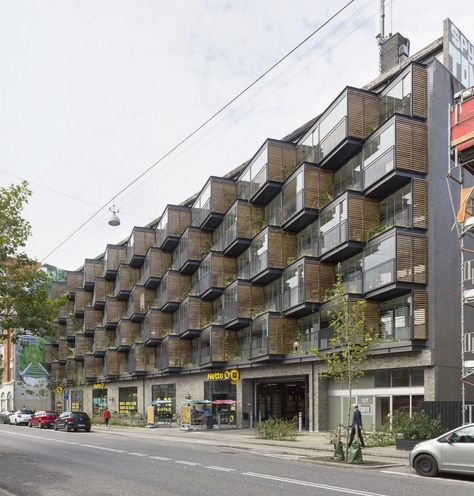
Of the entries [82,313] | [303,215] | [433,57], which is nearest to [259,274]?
[303,215]

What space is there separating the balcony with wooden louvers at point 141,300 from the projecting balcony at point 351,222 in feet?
92.6

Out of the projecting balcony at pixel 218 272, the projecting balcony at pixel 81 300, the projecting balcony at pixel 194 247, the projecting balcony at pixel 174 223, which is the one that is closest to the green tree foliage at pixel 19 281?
the projecting balcony at pixel 218 272

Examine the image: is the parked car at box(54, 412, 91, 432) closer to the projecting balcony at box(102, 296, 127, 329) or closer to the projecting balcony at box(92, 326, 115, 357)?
the projecting balcony at box(102, 296, 127, 329)

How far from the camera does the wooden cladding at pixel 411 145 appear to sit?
28719mm

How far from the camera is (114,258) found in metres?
66.0

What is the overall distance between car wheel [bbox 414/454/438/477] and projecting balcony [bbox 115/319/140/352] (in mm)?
46120

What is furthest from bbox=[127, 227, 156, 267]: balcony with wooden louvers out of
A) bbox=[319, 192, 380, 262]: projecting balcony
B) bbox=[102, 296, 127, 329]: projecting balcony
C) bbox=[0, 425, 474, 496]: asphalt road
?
bbox=[0, 425, 474, 496]: asphalt road

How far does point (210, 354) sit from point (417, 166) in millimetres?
21066

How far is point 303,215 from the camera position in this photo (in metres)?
35.4

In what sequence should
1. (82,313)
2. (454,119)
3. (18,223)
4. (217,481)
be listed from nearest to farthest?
(217,481)
(18,223)
(454,119)
(82,313)

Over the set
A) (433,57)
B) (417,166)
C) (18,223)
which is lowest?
(18,223)

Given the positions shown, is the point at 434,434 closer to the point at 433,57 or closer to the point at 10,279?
the point at 10,279

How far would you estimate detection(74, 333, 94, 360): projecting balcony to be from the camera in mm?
70500

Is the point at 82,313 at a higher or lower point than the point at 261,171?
lower
